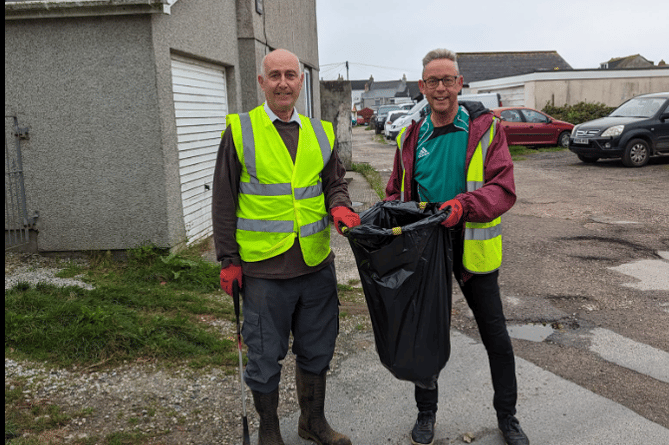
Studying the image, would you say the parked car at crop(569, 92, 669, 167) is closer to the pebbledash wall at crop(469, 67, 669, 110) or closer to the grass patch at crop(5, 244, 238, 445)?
the pebbledash wall at crop(469, 67, 669, 110)

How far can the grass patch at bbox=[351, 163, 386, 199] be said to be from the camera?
11.8 meters

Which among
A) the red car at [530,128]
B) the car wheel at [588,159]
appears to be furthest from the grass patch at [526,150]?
the car wheel at [588,159]

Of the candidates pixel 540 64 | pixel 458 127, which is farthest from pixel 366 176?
pixel 540 64

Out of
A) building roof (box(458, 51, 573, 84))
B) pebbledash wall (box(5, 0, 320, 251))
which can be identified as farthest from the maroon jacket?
building roof (box(458, 51, 573, 84))

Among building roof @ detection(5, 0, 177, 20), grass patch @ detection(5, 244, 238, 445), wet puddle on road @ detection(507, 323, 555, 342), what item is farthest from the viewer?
building roof @ detection(5, 0, 177, 20)

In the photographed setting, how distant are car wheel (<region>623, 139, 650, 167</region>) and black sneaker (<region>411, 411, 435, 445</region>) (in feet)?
43.9

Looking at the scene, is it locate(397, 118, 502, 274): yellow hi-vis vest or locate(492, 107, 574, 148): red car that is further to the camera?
locate(492, 107, 574, 148): red car

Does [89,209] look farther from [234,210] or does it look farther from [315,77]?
[315,77]

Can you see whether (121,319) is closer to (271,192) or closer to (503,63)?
(271,192)

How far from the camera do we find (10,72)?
595cm

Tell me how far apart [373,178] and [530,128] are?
866 centimetres

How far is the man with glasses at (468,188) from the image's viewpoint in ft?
9.10

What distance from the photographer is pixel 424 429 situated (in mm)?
3027

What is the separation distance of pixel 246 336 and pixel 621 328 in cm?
311
